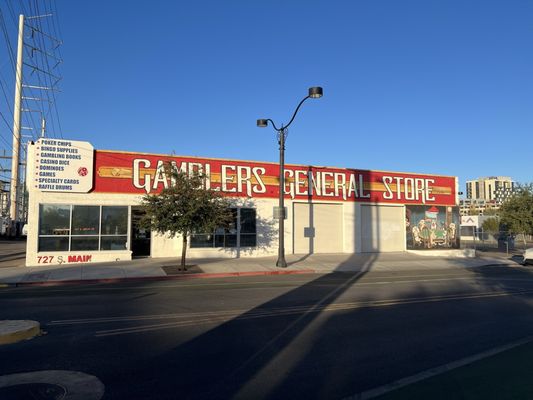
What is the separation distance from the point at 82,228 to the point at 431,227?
2273 centimetres

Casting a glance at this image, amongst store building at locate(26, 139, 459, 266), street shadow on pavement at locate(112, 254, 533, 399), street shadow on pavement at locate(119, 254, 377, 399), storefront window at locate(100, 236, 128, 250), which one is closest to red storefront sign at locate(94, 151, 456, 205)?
store building at locate(26, 139, 459, 266)

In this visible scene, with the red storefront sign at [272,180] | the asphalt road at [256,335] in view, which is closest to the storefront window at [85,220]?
the red storefront sign at [272,180]

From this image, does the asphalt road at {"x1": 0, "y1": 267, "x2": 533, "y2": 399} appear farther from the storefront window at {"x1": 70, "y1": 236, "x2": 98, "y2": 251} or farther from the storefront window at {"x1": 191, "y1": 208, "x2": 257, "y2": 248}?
the storefront window at {"x1": 191, "y1": 208, "x2": 257, "y2": 248}

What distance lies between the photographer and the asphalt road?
5.31 meters

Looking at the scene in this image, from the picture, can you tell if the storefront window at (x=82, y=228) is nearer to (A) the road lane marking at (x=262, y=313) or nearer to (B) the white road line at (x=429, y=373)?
(A) the road lane marking at (x=262, y=313)

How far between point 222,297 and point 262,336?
178 inches

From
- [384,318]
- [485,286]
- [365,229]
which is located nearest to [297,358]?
[384,318]

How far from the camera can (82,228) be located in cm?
2131

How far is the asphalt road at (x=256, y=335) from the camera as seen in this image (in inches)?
209

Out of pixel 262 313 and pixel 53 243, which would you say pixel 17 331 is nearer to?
pixel 262 313

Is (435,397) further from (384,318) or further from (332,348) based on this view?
(384,318)

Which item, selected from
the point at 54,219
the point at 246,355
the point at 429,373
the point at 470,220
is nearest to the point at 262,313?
the point at 246,355

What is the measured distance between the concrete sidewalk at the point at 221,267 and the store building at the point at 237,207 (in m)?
1.34

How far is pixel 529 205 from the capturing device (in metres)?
32.1
